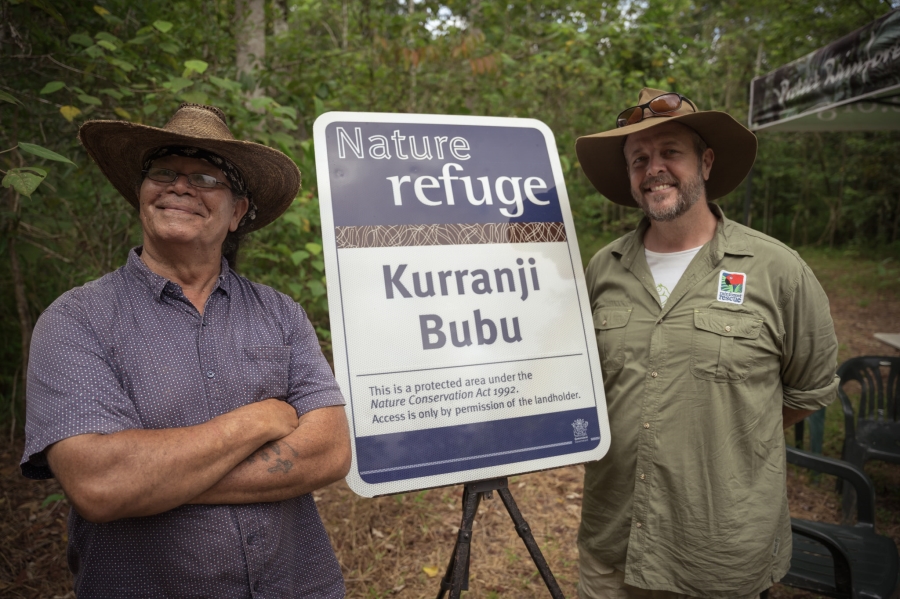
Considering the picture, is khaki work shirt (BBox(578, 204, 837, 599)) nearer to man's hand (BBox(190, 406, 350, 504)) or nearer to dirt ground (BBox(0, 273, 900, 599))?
man's hand (BBox(190, 406, 350, 504))

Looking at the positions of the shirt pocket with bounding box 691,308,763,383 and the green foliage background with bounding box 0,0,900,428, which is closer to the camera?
the shirt pocket with bounding box 691,308,763,383

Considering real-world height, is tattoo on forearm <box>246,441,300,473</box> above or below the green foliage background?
below

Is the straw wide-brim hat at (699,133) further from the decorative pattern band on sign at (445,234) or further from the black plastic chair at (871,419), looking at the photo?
the black plastic chair at (871,419)

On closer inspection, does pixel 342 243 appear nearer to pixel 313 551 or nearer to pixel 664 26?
pixel 313 551

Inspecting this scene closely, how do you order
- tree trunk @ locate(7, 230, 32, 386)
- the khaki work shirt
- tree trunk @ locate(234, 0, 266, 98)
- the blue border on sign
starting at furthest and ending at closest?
tree trunk @ locate(234, 0, 266, 98), tree trunk @ locate(7, 230, 32, 386), the khaki work shirt, the blue border on sign

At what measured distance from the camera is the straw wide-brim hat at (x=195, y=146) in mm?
1490

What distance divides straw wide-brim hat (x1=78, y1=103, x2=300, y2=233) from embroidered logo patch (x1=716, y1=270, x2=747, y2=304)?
Result: 139 cm

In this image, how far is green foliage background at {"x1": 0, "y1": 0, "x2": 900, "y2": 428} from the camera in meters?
2.89

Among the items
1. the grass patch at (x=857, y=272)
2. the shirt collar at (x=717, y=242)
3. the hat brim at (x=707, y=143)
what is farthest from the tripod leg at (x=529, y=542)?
the grass patch at (x=857, y=272)

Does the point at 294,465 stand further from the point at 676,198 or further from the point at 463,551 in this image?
the point at 676,198

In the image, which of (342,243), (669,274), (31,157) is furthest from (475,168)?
(31,157)

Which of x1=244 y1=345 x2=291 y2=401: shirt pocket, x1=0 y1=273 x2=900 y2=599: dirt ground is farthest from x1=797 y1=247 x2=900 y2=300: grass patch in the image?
x1=244 y1=345 x2=291 y2=401: shirt pocket

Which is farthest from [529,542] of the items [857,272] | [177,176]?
[857,272]

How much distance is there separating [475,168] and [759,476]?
4.38 ft
